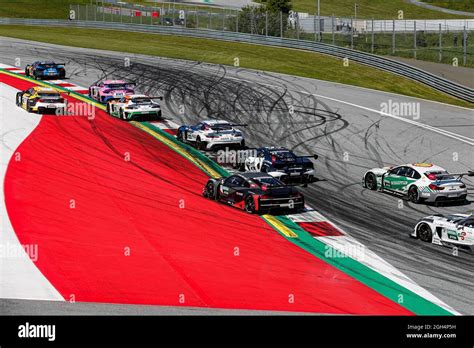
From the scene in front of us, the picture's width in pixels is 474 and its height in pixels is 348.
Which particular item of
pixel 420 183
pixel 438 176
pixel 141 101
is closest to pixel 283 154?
pixel 420 183

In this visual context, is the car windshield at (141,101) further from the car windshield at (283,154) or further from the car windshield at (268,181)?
the car windshield at (268,181)

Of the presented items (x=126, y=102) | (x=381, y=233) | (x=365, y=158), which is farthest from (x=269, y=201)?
(x=126, y=102)

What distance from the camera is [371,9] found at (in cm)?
11250

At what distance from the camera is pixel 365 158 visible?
37.8 metres

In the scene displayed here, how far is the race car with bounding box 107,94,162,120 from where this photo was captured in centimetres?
4284

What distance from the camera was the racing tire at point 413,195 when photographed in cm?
3170

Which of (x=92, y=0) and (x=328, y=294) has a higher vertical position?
(x=92, y=0)

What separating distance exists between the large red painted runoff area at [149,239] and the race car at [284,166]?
8.03 ft

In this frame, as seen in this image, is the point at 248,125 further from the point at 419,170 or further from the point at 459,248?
the point at 459,248

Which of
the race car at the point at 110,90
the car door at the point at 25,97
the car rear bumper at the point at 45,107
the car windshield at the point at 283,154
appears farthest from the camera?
the race car at the point at 110,90

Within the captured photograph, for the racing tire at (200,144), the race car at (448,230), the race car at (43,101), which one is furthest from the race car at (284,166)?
the race car at (43,101)

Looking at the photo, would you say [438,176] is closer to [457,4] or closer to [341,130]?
[341,130]

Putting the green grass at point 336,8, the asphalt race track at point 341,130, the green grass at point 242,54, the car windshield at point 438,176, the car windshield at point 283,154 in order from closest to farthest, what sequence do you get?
the asphalt race track at point 341,130 → the car windshield at point 438,176 → the car windshield at point 283,154 → the green grass at point 242,54 → the green grass at point 336,8
